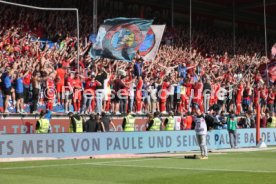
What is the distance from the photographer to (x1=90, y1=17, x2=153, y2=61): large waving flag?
26359mm

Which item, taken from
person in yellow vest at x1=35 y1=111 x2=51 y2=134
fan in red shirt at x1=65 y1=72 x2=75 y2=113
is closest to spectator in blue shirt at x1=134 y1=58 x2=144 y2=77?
fan in red shirt at x1=65 y1=72 x2=75 y2=113

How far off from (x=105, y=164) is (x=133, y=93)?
31.5 ft

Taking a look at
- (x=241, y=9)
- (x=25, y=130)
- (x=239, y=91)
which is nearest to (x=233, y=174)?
(x=25, y=130)

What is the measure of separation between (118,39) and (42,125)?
5.55 metres

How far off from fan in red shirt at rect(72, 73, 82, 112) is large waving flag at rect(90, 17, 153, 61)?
1.22m

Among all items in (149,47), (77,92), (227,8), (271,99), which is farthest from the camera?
(227,8)

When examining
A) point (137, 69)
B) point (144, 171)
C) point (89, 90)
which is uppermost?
point (137, 69)

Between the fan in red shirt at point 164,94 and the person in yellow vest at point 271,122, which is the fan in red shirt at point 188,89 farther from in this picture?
the person in yellow vest at point 271,122

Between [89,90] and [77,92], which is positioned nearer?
[77,92]

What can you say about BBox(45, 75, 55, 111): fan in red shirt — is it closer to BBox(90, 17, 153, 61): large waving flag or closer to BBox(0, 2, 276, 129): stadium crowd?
BBox(0, 2, 276, 129): stadium crowd

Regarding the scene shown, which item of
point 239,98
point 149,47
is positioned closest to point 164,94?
point 149,47

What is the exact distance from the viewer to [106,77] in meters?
26.7

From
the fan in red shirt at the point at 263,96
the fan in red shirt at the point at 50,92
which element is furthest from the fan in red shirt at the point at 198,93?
the fan in red shirt at the point at 50,92

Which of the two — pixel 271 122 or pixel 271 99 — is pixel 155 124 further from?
pixel 271 99
